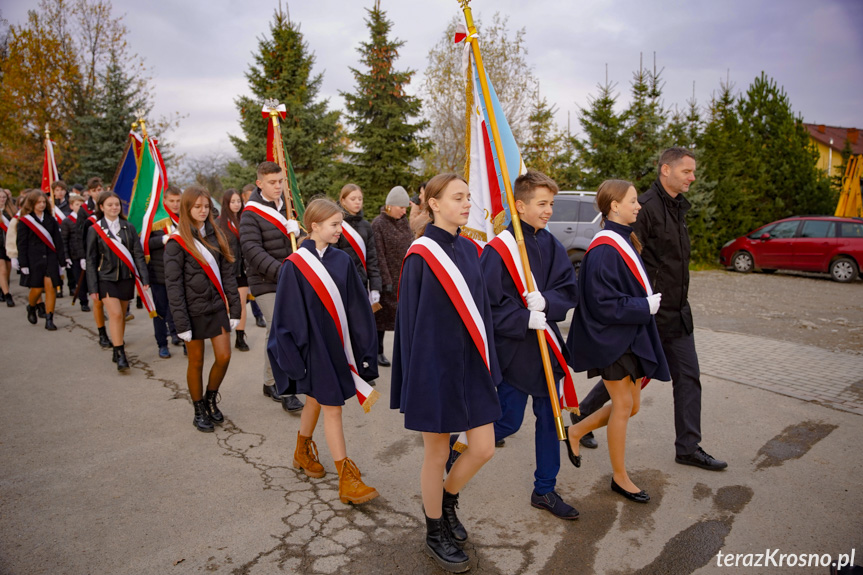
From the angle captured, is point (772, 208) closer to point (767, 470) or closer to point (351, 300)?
point (767, 470)

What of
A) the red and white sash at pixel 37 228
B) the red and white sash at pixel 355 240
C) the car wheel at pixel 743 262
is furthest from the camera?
the car wheel at pixel 743 262

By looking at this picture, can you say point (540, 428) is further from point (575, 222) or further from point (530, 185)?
point (575, 222)

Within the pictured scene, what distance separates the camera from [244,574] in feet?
9.69

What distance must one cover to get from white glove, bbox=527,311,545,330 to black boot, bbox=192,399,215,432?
303 cm

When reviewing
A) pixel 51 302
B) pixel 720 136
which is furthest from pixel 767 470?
pixel 720 136

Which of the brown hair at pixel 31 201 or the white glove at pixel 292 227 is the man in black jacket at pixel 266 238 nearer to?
the white glove at pixel 292 227

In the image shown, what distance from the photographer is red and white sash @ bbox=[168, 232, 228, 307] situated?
188 inches

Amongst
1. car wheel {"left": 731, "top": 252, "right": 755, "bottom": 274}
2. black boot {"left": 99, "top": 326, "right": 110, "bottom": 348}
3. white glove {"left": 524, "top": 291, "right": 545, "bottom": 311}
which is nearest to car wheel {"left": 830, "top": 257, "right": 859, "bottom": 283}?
car wheel {"left": 731, "top": 252, "right": 755, "bottom": 274}

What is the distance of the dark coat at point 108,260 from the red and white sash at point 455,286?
5.19m

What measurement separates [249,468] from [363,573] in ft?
5.19

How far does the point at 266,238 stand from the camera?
5.46 m

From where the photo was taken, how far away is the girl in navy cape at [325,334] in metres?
3.66

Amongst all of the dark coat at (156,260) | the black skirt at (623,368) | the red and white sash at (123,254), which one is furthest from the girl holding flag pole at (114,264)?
the black skirt at (623,368)

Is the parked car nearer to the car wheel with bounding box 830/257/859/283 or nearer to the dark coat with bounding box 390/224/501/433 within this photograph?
the car wheel with bounding box 830/257/859/283
